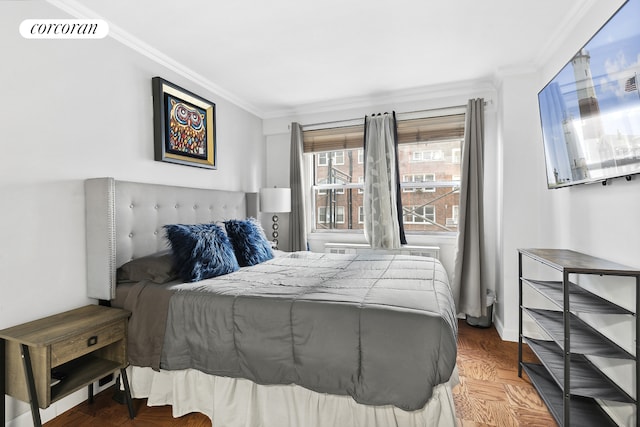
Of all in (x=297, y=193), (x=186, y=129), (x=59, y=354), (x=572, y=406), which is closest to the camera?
(x=59, y=354)

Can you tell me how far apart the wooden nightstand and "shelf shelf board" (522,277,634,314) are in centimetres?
260

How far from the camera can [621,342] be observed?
Answer: 1687mm

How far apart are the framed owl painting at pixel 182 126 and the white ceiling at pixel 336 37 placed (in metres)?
0.26

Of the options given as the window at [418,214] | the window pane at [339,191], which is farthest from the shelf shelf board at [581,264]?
the window pane at [339,191]

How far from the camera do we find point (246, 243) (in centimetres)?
279

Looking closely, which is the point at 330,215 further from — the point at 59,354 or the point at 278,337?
the point at 59,354

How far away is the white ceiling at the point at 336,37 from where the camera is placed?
2072 millimetres

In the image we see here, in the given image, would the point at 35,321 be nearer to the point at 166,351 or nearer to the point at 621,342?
the point at 166,351

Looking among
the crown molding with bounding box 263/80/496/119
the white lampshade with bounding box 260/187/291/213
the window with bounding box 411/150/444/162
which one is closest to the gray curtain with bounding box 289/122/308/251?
the crown molding with bounding box 263/80/496/119

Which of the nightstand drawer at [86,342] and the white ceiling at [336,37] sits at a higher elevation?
the white ceiling at [336,37]

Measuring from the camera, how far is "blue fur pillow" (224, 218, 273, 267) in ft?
8.98

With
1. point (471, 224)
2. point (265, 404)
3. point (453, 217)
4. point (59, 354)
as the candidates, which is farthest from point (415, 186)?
point (59, 354)

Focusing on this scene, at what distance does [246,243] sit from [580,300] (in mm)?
2420

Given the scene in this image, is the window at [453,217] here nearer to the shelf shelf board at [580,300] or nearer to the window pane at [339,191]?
the window pane at [339,191]
